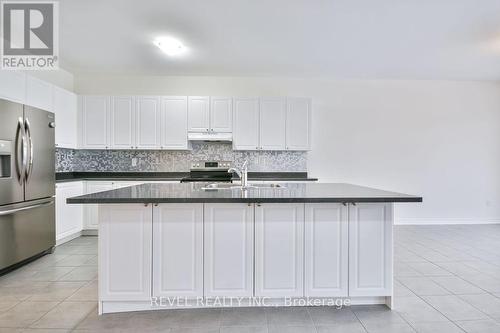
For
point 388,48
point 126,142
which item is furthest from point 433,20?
point 126,142

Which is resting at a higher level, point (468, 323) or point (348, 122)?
point (348, 122)

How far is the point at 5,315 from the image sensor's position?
2.09m

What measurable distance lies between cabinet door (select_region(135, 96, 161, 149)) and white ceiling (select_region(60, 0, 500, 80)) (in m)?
0.55

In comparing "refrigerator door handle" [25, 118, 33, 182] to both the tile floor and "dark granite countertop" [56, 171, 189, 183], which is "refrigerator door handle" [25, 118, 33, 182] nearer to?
the tile floor

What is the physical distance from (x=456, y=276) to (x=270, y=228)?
216 cm

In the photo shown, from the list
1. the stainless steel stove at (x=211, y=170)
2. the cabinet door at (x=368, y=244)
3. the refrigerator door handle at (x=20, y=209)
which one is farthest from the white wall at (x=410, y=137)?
the cabinet door at (x=368, y=244)

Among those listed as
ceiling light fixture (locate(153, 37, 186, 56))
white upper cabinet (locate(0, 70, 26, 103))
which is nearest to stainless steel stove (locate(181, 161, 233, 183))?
ceiling light fixture (locate(153, 37, 186, 56))

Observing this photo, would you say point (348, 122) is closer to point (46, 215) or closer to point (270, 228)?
point (270, 228)

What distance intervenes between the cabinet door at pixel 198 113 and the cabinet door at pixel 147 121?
527 mm

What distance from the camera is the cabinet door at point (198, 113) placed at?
456cm

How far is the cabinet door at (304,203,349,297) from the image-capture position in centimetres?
213

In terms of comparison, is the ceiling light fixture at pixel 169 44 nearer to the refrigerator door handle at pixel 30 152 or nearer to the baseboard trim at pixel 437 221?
the refrigerator door handle at pixel 30 152

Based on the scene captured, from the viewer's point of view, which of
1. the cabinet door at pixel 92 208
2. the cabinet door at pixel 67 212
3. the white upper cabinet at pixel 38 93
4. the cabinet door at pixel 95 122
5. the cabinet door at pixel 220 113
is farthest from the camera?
the cabinet door at pixel 220 113

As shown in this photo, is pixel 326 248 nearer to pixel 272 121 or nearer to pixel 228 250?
pixel 228 250
